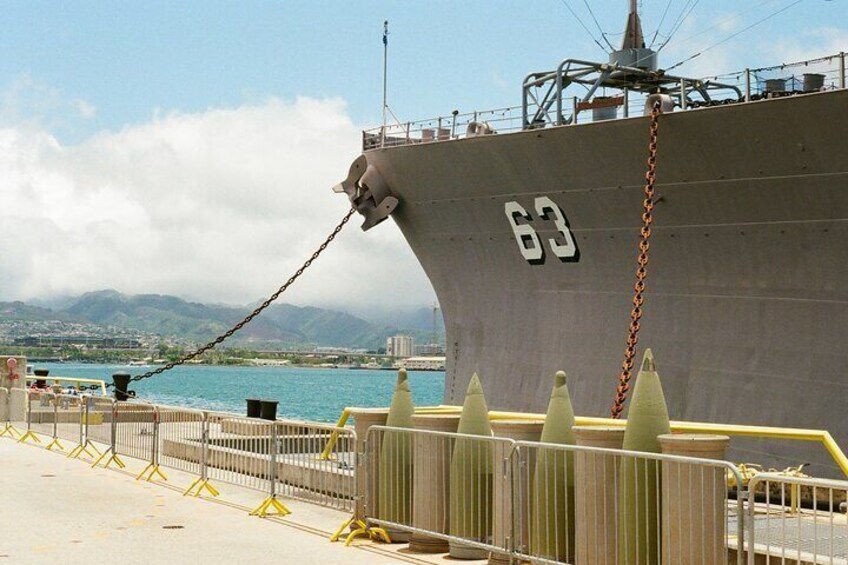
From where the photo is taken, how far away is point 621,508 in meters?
7.44

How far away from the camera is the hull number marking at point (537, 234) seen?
16672 mm

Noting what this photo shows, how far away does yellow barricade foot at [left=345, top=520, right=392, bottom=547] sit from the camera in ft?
31.6

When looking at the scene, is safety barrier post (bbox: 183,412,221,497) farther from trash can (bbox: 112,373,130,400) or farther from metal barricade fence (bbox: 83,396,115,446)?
trash can (bbox: 112,373,130,400)

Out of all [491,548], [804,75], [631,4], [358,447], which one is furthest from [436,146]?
[491,548]

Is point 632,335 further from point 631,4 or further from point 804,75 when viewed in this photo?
point 631,4

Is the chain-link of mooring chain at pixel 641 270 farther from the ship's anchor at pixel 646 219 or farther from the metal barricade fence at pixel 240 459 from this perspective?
the metal barricade fence at pixel 240 459

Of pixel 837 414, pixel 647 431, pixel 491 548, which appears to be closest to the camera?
pixel 647 431

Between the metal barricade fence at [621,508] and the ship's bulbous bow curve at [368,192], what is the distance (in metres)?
12.7

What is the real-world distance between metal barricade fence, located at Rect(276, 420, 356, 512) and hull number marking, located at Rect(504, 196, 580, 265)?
5680mm

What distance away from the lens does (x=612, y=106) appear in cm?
1781

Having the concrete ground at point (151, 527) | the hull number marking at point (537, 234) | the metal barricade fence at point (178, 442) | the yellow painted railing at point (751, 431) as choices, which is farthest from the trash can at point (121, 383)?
the yellow painted railing at point (751, 431)

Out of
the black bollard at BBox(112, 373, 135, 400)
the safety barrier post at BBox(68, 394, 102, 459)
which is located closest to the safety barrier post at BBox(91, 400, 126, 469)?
the safety barrier post at BBox(68, 394, 102, 459)

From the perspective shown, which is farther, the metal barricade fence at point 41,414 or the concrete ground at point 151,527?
the metal barricade fence at point 41,414

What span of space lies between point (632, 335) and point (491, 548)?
3.80 meters
